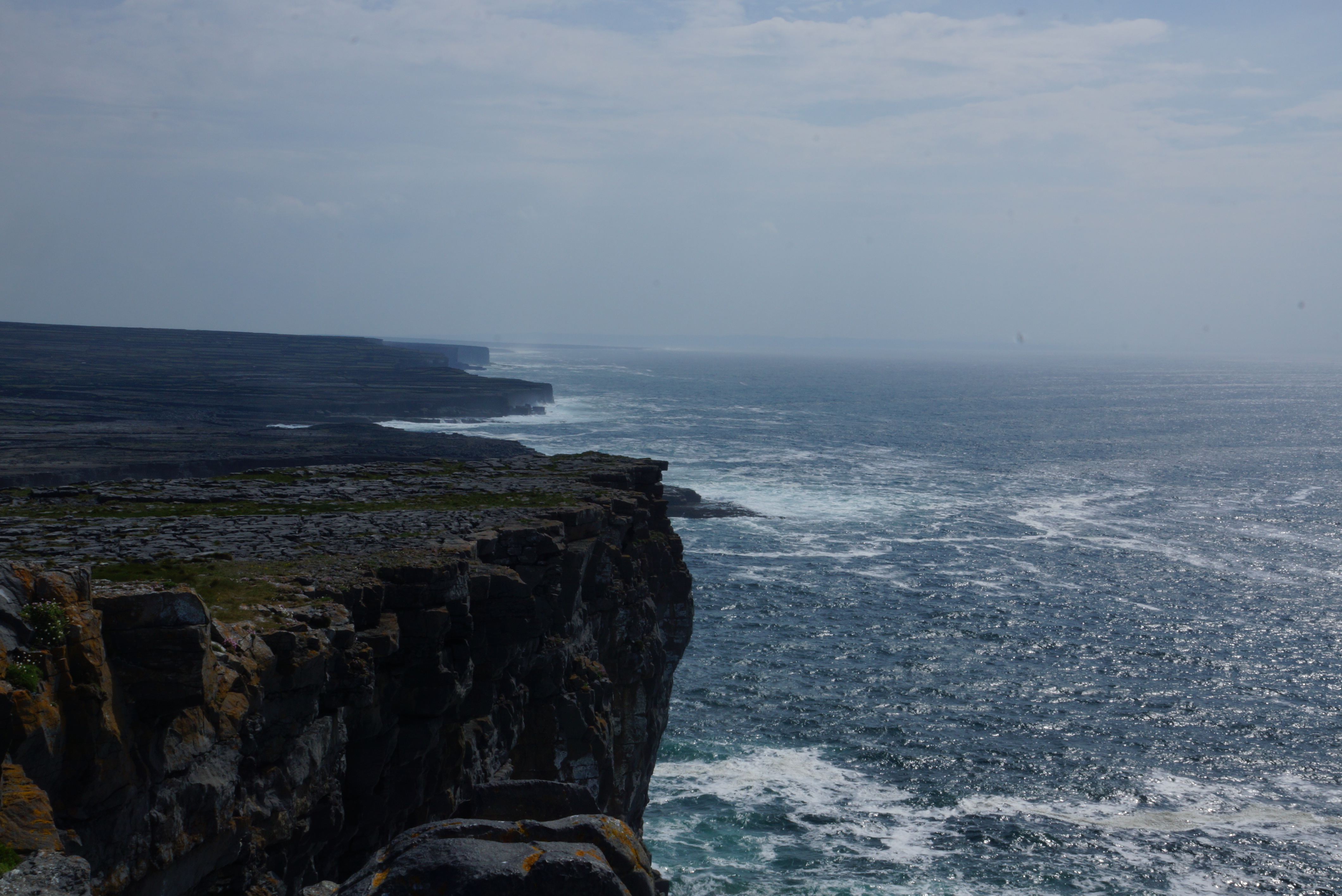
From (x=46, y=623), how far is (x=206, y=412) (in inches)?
4864

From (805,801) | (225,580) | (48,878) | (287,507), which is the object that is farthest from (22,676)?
(805,801)

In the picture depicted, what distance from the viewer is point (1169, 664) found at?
52.1 meters

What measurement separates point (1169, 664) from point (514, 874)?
4947 cm

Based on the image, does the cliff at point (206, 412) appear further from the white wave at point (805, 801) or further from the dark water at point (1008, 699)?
the white wave at point (805, 801)

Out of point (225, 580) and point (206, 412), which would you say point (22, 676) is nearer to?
point (225, 580)

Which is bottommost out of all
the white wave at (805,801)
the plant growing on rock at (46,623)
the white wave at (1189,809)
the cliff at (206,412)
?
the white wave at (805,801)

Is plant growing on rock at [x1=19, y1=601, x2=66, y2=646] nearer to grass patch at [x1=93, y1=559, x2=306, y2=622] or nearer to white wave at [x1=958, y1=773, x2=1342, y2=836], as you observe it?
grass patch at [x1=93, y1=559, x2=306, y2=622]

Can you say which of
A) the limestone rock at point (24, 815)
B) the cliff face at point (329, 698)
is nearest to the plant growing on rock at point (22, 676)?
the cliff face at point (329, 698)

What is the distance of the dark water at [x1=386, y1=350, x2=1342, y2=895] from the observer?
3456cm

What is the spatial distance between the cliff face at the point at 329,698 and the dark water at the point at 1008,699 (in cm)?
707

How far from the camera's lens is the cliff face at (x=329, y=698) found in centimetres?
1403

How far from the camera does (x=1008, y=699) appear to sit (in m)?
47.9

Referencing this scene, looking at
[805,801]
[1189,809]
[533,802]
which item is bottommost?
[805,801]

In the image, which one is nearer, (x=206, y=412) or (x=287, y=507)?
(x=287, y=507)
